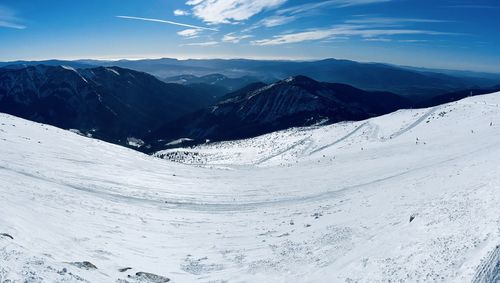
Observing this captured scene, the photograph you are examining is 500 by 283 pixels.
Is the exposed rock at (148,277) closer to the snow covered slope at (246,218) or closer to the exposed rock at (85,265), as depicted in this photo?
the snow covered slope at (246,218)

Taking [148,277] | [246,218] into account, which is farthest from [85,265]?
[246,218]

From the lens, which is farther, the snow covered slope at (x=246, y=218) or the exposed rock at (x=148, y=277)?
the exposed rock at (x=148, y=277)

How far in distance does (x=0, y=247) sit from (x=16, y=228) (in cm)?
325

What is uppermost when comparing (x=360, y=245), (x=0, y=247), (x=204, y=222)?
(x=0, y=247)

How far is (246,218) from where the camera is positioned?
78.7 ft

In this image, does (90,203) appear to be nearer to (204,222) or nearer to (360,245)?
(204,222)

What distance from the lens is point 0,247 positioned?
468 inches

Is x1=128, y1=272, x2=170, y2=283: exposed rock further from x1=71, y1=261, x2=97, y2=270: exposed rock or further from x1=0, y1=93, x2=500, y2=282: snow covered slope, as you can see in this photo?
x1=71, y1=261, x2=97, y2=270: exposed rock

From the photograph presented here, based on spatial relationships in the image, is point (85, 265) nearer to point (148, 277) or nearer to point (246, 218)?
point (148, 277)

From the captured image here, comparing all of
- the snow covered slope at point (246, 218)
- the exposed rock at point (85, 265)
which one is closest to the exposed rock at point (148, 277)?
the snow covered slope at point (246, 218)

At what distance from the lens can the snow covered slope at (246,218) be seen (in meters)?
12.8

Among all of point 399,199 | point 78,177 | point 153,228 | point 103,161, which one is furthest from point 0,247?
point 103,161

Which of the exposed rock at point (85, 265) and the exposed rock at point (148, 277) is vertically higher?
the exposed rock at point (85, 265)

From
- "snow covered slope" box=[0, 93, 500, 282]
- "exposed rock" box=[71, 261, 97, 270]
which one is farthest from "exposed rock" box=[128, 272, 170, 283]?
"exposed rock" box=[71, 261, 97, 270]
